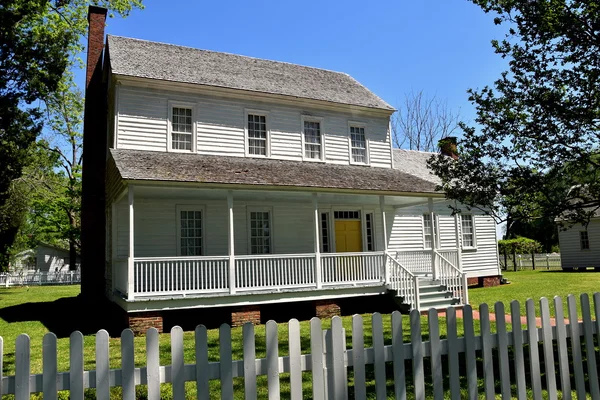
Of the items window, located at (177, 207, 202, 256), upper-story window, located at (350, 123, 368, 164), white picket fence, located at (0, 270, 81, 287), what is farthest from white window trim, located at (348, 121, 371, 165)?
white picket fence, located at (0, 270, 81, 287)

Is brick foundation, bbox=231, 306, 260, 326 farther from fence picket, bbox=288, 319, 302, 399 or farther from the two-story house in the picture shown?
fence picket, bbox=288, 319, 302, 399

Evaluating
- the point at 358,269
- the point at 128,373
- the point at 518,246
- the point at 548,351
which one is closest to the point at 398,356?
the point at 548,351

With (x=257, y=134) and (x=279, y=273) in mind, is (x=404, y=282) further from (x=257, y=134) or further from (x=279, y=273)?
(x=257, y=134)

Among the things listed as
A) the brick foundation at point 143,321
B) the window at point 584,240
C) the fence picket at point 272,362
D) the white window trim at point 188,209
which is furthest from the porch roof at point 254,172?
the window at point 584,240

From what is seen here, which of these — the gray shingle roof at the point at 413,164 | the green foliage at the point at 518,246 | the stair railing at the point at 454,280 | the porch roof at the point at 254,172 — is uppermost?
the gray shingle roof at the point at 413,164

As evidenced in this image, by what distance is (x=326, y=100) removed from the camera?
17984mm

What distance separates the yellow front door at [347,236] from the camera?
1831 cm

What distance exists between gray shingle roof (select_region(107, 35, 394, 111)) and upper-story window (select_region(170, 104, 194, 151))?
3.31 ft

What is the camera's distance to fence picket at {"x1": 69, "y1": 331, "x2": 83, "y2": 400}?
2836 mm

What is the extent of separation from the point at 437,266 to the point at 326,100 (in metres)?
7.52

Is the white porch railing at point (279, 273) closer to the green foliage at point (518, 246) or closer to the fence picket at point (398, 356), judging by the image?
the fence picket at point (398, 356)

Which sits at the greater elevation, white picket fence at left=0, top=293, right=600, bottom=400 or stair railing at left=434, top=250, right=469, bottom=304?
white picket fence at left=0, top=293, right=600, bottom=400

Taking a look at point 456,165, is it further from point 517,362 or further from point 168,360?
point 168,360

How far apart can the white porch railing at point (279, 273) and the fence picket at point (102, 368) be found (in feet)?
34.4
